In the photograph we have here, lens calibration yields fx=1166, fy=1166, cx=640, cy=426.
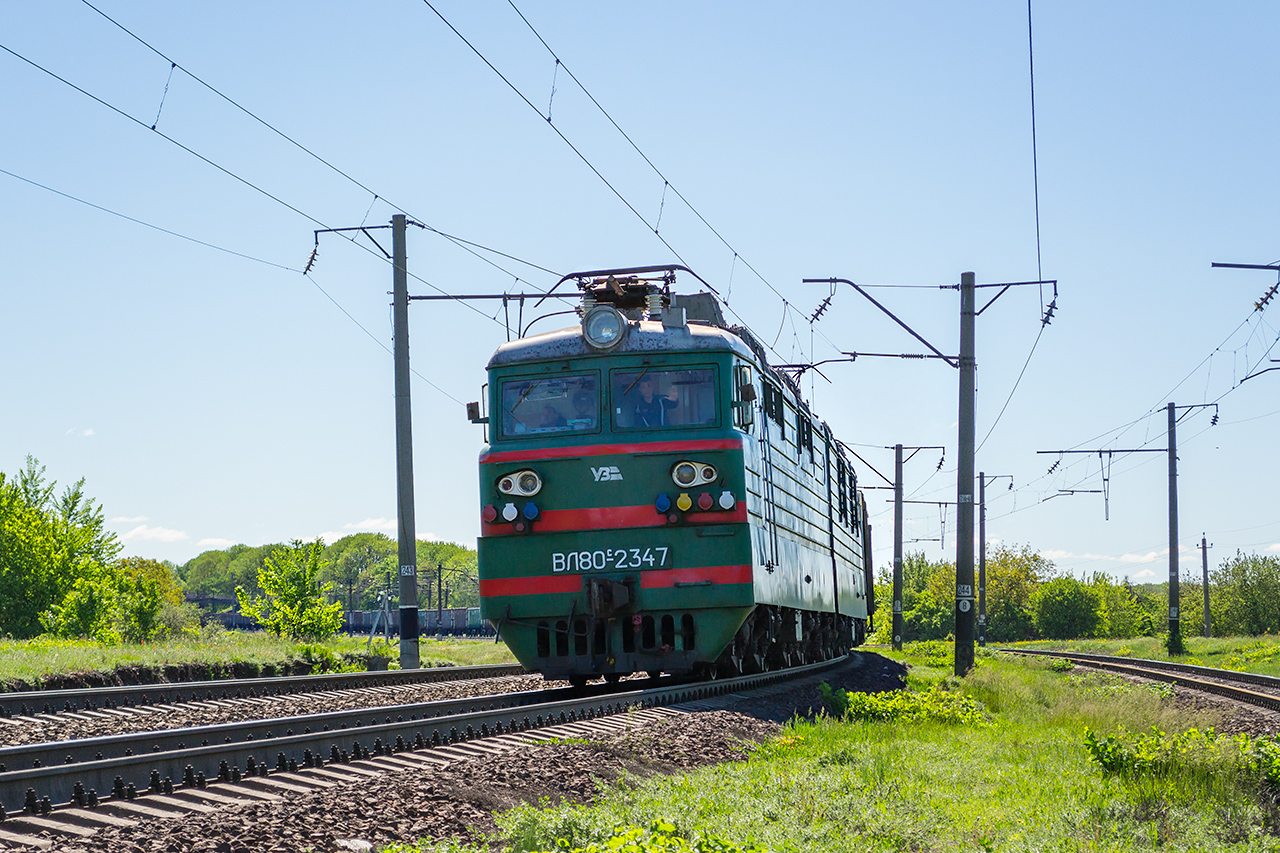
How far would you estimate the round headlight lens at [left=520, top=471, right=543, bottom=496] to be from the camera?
12312mm

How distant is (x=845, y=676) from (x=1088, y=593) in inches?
2594

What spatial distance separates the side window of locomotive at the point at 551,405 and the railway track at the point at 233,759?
3.30 metres

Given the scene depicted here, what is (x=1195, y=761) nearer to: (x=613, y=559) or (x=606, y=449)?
(x=613, y=559)

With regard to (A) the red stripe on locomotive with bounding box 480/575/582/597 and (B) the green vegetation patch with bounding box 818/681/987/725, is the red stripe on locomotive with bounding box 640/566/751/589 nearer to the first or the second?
(A) the red stripe on locomotive with bounding box 480/575/582/597

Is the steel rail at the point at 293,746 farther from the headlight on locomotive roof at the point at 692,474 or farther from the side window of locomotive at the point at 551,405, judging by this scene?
the side window of locomotive at the point at 551,405

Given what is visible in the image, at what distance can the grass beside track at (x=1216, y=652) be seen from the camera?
29016mm

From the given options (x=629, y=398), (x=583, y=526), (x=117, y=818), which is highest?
(x=629, y=398)

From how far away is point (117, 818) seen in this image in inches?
207

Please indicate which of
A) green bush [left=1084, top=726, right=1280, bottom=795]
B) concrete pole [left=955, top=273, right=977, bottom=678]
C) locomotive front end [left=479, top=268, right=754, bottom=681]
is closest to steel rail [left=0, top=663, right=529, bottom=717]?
locomotive front end [left=479, top=268, right=754, bottom=681]

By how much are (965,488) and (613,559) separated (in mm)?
10084

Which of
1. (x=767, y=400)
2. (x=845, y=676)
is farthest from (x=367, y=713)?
(x=845, y=676)

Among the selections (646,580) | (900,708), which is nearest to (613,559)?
(646,580)

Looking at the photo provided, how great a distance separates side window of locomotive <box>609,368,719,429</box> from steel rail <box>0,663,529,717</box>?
4.72 m

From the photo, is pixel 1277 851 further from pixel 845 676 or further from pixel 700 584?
pixel 845 676
